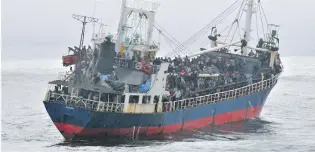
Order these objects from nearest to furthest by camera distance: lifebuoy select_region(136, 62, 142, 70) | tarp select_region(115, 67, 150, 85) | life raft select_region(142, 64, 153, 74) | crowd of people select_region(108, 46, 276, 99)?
1. life raft select_region(142, 64, 153, 74)
2. lifebuoy select_region(136, 62, 142, 70)
3. tarp select_region(115, 67, 150, 85)
4. crowd of people select_region(108, 46, 276, 99)

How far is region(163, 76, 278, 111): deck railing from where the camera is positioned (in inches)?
2096

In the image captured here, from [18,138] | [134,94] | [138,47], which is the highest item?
[138,47]

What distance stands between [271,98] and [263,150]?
45.5 meters

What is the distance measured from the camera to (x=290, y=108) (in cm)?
7988

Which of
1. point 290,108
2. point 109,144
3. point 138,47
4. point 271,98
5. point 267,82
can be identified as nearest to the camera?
point 109,144

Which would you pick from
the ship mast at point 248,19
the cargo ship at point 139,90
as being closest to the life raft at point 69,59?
the cargo ship at point 139,90

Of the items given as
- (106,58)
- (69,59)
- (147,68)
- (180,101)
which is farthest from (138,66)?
(69,59)

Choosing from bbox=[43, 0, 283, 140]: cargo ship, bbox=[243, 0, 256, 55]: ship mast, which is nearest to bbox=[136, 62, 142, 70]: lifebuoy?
bbox=[43, 0, 283, 140]: cargo ship

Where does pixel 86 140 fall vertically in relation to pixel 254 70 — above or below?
below

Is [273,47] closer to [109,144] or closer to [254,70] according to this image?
[254,70]

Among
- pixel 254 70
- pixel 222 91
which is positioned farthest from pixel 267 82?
pixel 222 91

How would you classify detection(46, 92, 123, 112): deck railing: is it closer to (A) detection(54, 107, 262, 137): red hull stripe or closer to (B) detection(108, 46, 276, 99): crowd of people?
(A) detection(54, 107, 262, 137): red hull stripe

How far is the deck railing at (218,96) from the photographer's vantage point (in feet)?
175

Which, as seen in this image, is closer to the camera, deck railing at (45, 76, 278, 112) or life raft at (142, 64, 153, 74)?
deck railing at (45, 76, 278, 112)
